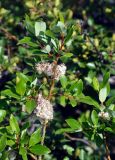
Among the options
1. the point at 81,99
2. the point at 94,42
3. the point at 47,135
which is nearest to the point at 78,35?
the point at 94,42

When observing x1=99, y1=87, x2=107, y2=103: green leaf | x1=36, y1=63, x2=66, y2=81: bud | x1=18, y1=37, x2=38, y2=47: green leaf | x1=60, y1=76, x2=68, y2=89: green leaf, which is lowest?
x1=99, y1=87, x2=107, y2=103: green leaf

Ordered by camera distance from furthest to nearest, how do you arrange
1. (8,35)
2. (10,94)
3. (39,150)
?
1. (8,35)
2. (10,94)
3. (39,150)

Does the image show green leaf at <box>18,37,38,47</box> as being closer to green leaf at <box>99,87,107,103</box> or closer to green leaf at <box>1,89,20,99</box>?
green leaf at <box>1,89,20,99</box>

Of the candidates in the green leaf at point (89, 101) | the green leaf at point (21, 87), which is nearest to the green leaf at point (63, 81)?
the green leaf at point (89, 101)

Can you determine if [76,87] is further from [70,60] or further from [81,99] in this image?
[70,60]

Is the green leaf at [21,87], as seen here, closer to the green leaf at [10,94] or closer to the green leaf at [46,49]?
the green leaf at [10,94]

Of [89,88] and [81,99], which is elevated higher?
[81,99]

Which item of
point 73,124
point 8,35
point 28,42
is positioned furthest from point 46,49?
point 8,35

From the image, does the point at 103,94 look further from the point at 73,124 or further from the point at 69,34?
the point at 69,34

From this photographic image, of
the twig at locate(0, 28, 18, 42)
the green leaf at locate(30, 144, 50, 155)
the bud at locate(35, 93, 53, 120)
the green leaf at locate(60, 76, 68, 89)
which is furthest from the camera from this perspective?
the twig at locate(0, 28, 18, 42)

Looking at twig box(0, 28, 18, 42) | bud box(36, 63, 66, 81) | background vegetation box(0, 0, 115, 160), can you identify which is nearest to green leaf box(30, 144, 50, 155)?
background vegetation box(0, 0, 115, 160)

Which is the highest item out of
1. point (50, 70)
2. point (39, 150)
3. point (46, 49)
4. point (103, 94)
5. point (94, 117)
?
point (46, 49)
